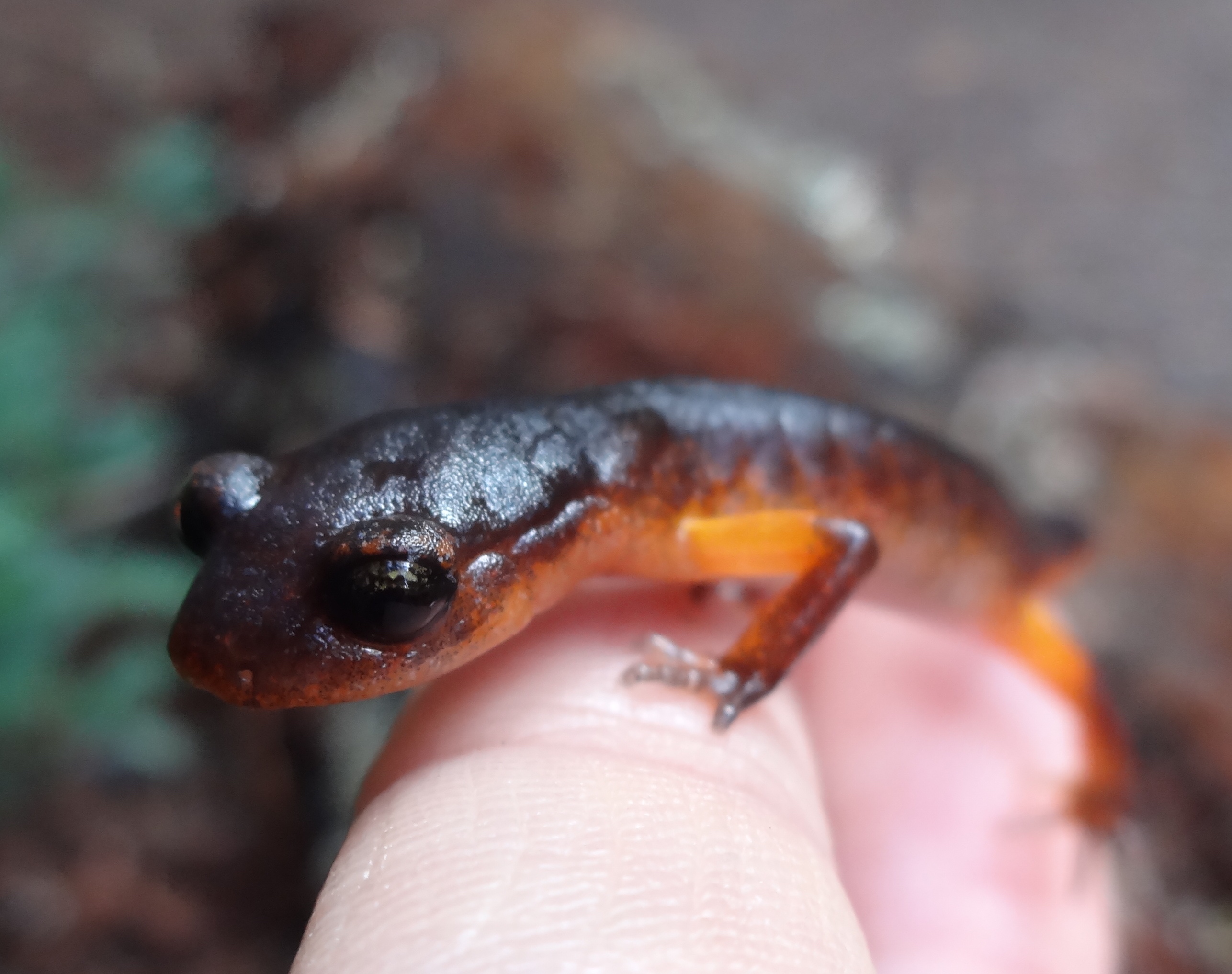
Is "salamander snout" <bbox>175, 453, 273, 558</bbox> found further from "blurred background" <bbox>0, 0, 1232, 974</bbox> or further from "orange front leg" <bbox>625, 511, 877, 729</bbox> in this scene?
"blurred background" <bbox>0, 0, 1232, 974</bbox>

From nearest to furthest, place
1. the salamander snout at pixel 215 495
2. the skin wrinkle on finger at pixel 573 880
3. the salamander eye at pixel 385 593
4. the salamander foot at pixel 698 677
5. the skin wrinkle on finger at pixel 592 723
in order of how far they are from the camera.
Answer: the skin wrinkle on finger at pixel 573 880, the salamander eye at pixel 385 593, the salamander snout at pixel 215 495, the skin wrinkle on finger at pixel 592 723, the salamander foot at pixel 698 677

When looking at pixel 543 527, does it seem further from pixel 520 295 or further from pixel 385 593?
pixel 520 295

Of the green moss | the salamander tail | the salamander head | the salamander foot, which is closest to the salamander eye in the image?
the salamander head

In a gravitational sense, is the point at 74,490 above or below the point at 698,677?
below

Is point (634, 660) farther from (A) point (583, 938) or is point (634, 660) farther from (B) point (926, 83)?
(B) point (926, 83)

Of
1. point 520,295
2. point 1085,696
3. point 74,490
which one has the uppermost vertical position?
point 1085,696

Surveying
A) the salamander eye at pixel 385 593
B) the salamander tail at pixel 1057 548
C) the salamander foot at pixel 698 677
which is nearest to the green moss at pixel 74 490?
the salamander eye at pixel 385 593

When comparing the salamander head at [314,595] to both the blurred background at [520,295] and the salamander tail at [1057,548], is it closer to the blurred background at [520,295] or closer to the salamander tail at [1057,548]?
the blurred background at [520,295]

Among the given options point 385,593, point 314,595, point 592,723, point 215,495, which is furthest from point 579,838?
point 215,495
